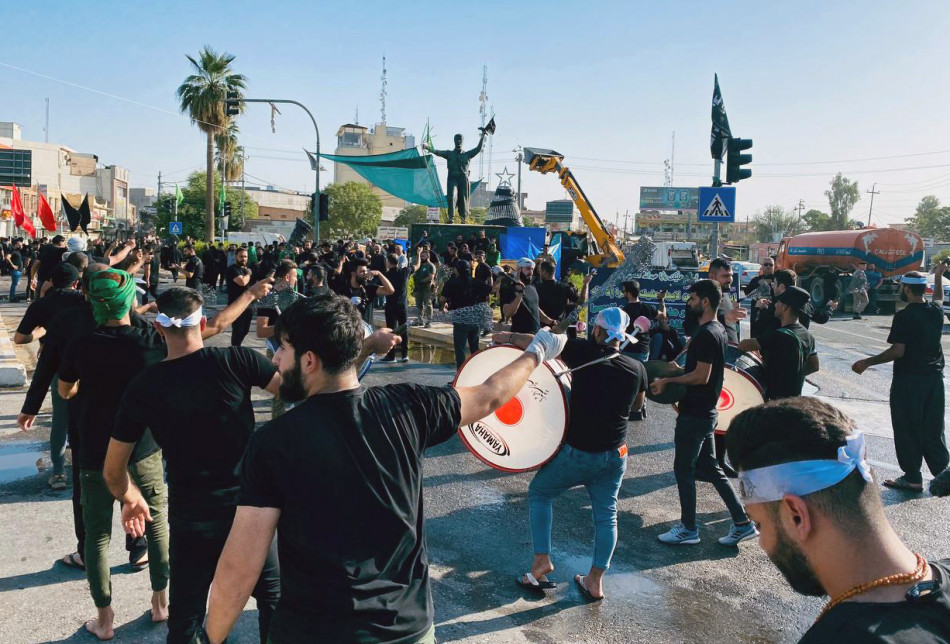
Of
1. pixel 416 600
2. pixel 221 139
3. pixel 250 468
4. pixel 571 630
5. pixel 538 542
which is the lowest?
pixel 571 630

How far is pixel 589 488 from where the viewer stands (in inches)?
181

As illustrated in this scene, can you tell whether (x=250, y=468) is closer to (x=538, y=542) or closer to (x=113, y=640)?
(x=113, y=640)

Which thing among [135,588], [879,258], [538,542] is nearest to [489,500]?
[538,542]

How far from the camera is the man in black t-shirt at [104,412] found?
368 cm

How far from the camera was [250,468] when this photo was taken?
213 centimetres

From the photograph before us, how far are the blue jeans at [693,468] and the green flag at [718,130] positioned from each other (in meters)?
8.22

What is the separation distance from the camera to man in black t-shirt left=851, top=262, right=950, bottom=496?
21.1ft

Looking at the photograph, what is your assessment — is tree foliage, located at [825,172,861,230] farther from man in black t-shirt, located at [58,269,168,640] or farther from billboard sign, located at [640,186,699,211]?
man in black t-shirt, located at [58,269,168,640]

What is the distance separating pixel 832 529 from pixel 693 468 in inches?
156

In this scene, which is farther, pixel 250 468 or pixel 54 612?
pixel 54 612

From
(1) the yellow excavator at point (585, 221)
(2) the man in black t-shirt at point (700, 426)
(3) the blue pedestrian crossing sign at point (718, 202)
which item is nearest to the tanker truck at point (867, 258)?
(1) the yellow excavator at point (585, 221)

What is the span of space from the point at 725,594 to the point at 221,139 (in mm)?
45373

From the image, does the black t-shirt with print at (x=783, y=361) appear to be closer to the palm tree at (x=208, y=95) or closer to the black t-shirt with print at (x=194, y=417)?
the black t-shirt with print at (x=194, y=417)

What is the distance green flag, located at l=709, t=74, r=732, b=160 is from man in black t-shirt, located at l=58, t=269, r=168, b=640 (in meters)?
10.6
